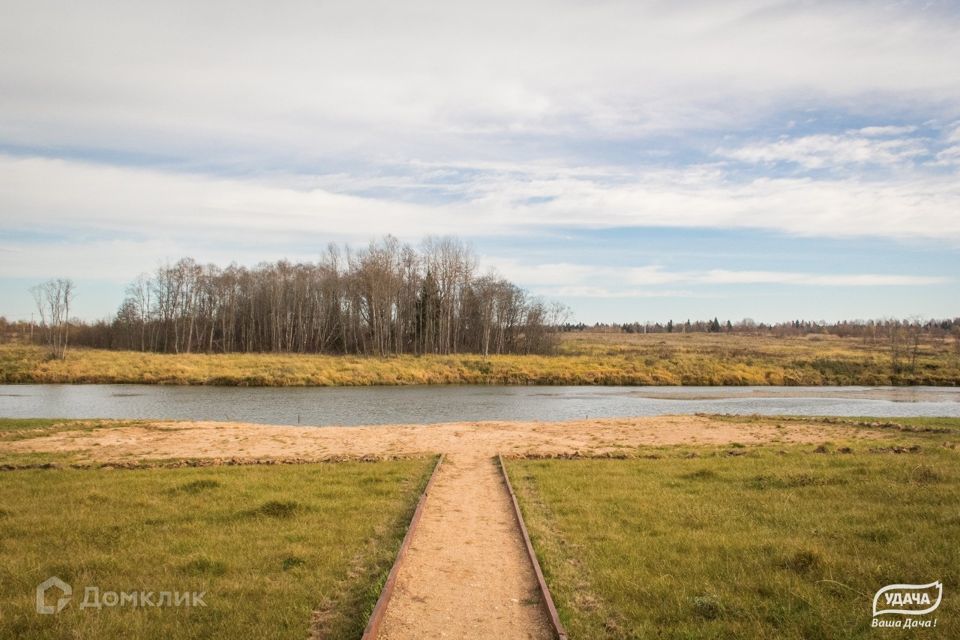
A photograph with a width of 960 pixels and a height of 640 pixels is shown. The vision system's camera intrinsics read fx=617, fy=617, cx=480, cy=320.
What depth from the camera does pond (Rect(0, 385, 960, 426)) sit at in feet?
Result: 108

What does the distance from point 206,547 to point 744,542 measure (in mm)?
8192

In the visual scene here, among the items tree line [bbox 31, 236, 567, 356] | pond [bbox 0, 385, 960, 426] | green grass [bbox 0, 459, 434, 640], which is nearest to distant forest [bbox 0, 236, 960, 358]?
tree line [bbox 31, 236, 567, 356]

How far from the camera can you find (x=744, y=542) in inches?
372

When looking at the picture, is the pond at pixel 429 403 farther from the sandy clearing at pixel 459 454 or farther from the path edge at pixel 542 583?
the path edge at pixel 542 583

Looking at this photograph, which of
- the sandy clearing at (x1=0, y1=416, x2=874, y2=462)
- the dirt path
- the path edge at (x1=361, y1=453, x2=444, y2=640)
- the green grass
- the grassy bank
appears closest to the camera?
the path edge at (x1=361, y1=453, x2=444, y2=640)

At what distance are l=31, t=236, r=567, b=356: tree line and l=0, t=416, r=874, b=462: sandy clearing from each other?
53.0m

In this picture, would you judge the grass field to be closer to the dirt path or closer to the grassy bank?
the dirt path

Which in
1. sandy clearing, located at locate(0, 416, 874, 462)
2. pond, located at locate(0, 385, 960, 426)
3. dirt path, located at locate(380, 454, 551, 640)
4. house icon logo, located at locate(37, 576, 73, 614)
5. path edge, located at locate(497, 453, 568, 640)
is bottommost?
pond, located at locate(0, 385, 960, 426)

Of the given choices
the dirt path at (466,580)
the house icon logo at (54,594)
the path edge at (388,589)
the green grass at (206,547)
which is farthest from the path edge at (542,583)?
the house icon logo at (54,594)

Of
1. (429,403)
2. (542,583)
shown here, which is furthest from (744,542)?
(429,403)

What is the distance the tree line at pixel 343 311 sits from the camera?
8294cm

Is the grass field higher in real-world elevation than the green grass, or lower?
higher

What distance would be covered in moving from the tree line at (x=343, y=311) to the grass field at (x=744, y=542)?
65.3m

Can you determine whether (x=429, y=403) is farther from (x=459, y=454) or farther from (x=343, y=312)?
(x=343, y=312)
